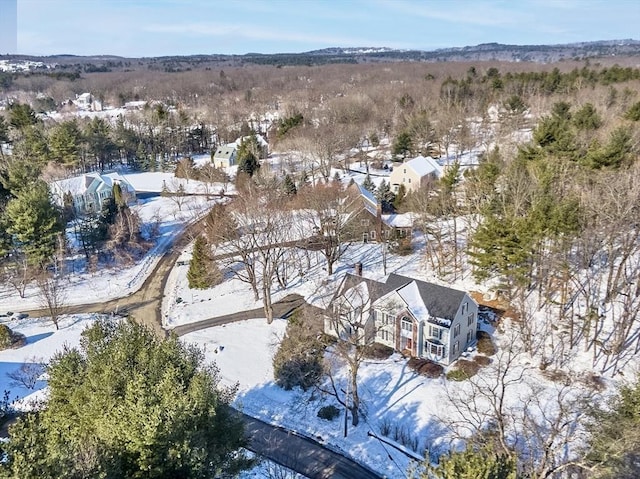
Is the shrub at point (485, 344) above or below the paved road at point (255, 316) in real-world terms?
above

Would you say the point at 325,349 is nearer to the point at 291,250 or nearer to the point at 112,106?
the point at 291,250

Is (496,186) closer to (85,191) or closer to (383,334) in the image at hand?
(383,334)

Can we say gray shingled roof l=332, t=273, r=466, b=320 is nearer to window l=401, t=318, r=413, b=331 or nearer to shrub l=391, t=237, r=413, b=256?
window l=401, t=318, r=413, b=331

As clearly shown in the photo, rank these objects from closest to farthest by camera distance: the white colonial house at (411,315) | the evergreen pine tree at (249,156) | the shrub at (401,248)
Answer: the white colonial house at (411,315) → the shrub at (401,248) → the evergreen pine tree at (249,156)

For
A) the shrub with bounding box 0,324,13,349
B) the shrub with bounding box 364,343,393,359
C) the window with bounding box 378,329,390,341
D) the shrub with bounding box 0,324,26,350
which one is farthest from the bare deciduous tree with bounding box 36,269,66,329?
the window with bounding box 378,329,390,341

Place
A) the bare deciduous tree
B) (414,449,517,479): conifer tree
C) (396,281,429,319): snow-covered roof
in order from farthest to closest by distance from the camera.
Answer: the bare deciduous tree → (396,281,429,319): snow-covered roof → (414,449,517,479): conifer tree

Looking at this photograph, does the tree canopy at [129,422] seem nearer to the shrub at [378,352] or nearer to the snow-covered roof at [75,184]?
the shrub at [378,352]

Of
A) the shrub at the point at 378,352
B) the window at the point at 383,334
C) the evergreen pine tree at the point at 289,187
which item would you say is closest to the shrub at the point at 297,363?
the shrub at the point at 378,352
